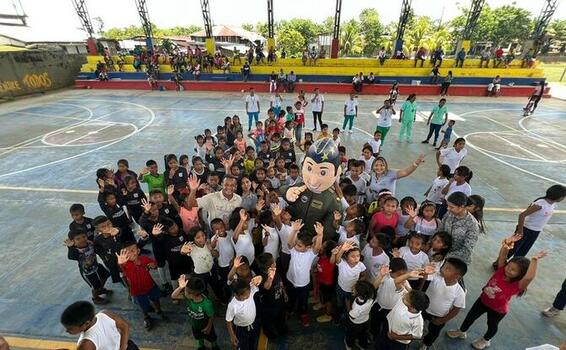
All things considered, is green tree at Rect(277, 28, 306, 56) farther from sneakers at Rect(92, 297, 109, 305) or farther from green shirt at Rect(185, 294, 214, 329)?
green shirt at Rect(185, 294, 214, 329)

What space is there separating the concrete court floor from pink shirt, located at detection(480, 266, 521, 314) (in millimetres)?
838

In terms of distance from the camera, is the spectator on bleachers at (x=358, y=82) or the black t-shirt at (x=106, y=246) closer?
the black t-shirt at (x=106, y=246)

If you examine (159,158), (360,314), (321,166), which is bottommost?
(159,158)

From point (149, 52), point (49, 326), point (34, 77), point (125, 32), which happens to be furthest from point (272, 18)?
point (125, 32)

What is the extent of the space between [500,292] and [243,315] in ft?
9.84

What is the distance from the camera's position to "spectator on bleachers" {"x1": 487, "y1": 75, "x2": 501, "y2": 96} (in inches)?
790

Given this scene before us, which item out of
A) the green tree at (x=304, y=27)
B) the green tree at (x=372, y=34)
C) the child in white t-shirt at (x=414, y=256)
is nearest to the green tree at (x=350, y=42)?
the green tree at (x=372, y=34)

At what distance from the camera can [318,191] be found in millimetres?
4180

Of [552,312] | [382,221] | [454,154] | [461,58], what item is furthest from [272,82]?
[552,312]

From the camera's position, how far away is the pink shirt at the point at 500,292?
3.43m

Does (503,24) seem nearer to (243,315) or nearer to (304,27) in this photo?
(304,27)

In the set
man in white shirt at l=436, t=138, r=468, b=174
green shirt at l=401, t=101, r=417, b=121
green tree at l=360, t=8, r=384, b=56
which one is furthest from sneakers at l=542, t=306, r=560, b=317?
green tree at l=360, t=8, r=384, b=56

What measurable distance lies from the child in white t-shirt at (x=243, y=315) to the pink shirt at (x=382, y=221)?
199 centimetres

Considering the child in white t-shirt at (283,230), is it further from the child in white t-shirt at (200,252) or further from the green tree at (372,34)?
the green tree at (372,34)
